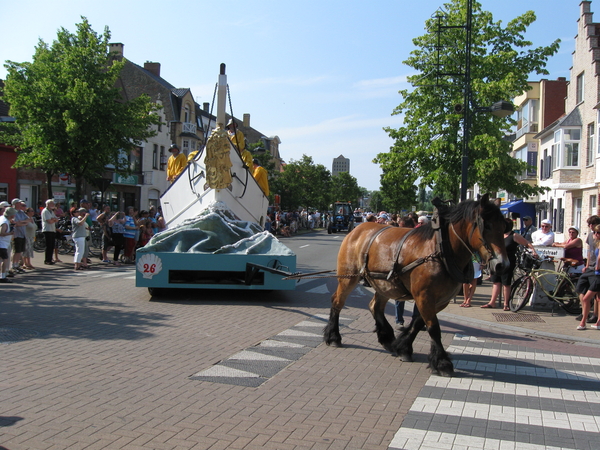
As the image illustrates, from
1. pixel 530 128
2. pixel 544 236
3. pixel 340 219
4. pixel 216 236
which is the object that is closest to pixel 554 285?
pixel 544 236

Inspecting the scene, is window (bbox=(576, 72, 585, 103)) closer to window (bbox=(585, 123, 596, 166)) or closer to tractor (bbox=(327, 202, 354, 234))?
window (bbox=(585, 123, 596, 166))

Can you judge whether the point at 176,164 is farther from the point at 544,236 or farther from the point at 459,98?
the point at 459,98

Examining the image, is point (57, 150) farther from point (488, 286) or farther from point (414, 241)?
point (414, 241)

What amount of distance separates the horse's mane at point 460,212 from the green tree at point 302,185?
43.2 metres

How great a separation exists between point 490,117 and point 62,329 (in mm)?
18404

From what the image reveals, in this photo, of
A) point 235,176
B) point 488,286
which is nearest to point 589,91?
point 488,286

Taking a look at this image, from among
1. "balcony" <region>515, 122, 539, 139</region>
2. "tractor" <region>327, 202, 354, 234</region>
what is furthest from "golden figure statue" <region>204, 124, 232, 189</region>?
"tractor" <region>327, 202, 354, 234</region>

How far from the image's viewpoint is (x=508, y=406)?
499cm

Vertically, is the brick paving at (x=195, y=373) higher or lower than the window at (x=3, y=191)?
lower

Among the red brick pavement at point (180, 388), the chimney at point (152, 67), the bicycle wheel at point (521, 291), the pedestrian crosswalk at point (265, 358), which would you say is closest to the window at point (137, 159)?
the chimney at point (152, 67)

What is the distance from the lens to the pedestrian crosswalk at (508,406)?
4184mm

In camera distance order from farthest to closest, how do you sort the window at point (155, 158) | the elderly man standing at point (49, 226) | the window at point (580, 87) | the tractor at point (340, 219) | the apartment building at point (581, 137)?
the tractor at point (340, 219) < the window at point (155, 158) < the window at point (580, 87) < the apartment building at point (581, 137) < the elderly man standing at point (49, 226)

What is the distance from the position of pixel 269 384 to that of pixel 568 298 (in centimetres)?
686

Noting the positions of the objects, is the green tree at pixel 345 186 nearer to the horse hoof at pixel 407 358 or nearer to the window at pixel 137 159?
the window at pixel 137 159
